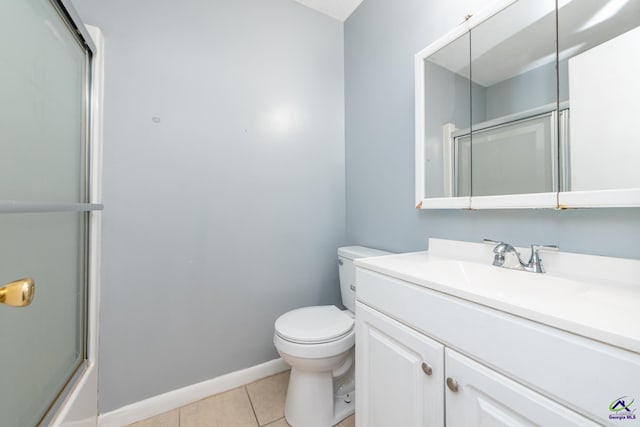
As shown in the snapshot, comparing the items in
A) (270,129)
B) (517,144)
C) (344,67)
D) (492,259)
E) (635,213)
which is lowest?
(492,259)

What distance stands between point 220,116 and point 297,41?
2.49ft

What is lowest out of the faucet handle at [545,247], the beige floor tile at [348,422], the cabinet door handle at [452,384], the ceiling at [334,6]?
the beige floor tile at [348,422]

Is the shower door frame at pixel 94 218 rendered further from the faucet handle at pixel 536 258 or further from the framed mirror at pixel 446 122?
the faucet handle at pixel 536 258

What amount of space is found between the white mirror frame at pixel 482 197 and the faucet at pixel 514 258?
0.46 feet

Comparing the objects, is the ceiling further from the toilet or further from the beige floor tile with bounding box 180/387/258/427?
the beige floor tile with bounding box 180/387/258/427

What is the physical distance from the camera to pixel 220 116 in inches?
55.8

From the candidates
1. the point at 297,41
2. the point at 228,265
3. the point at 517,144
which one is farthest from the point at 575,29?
the point at 228,265

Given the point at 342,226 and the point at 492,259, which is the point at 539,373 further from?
the point at 342,226

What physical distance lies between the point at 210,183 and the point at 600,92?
159 centimetres

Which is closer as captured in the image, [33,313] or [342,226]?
[33,313]

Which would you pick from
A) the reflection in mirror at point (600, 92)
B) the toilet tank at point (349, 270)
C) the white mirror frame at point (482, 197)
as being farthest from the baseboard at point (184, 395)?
the reflection in mirror at point (600, 92)

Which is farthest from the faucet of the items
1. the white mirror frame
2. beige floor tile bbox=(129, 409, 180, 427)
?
beige floor tile bbox=(129, 409, 180, 427)

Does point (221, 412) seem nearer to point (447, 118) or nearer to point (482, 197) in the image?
point (482, 197)

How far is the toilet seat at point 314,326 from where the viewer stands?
3.76 feet
